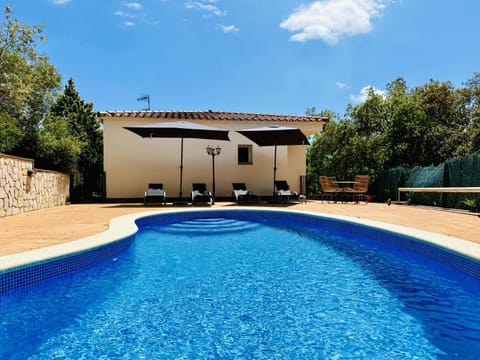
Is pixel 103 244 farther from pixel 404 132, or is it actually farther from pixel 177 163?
pixel 404 132

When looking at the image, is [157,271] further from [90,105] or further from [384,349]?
[90,105]

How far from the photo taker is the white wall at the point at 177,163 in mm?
12469

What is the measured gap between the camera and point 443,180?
34.2ft

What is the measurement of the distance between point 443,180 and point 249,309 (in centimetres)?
1046

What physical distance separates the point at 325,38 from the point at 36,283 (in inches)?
717

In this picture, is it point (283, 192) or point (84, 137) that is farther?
point (84, 137)

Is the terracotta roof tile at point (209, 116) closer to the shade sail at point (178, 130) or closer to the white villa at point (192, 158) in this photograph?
the white villa at point (192, 158)

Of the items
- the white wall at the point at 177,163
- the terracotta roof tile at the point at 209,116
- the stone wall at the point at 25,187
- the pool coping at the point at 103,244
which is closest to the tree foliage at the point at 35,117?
the stone wall at the point at 25,187

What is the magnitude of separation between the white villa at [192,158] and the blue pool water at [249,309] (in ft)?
27.1

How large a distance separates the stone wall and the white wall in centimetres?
229

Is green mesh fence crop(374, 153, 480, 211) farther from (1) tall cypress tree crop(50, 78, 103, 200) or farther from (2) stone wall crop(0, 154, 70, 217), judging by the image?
(1) tall cypress tree crop(50, 78, 103, 200)

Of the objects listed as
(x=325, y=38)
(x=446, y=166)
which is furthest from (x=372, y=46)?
(x=446, y=166)

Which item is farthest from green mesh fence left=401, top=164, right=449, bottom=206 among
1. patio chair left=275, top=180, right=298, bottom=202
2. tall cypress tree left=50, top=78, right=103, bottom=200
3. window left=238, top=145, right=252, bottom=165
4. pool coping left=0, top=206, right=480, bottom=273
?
tall cypress tree left=50, top=78, right=103, bottom=200

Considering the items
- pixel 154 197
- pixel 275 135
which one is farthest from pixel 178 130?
pixel 275 135
